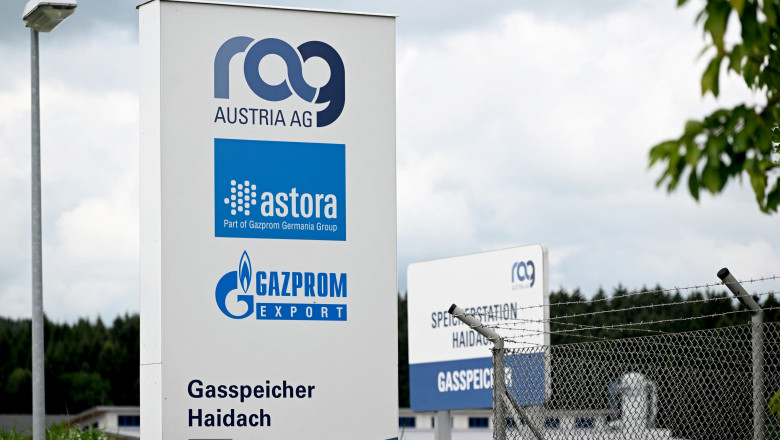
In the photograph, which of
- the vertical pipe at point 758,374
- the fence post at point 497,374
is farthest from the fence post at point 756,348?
the fence post at point 497,374

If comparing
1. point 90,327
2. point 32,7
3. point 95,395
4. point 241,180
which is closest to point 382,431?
point 241,180

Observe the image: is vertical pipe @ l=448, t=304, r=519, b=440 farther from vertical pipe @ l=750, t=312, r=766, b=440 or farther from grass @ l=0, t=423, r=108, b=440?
grass @ l=0, t=423, r=108, b=440

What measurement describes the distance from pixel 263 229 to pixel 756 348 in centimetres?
394

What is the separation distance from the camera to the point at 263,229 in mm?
9656

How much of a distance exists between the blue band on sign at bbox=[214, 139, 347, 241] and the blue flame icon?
A: 18cm

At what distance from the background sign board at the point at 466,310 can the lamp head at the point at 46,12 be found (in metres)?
6.69

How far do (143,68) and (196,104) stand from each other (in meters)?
0.55

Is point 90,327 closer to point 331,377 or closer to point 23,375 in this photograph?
point 23,375

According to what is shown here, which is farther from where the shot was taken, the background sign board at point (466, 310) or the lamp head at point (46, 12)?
the background sign board at point (466, 310)

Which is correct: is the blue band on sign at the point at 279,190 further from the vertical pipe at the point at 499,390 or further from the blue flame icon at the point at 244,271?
the vertical pipe at the point at 499,390

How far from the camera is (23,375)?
6109 centimetres

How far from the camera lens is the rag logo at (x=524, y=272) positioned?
15461mm

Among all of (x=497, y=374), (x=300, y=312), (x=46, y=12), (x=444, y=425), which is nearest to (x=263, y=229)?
(x=300, y=312)

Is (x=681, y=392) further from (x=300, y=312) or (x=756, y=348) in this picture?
(x=300, y=312)
